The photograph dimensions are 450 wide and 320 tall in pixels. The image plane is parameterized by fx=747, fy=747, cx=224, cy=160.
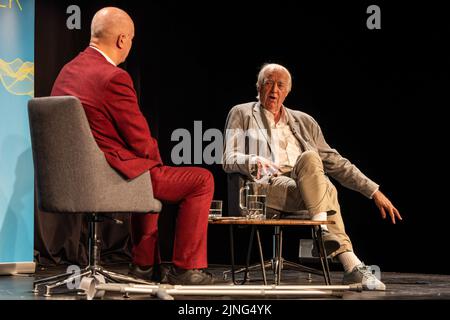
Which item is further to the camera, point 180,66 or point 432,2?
point 180,66

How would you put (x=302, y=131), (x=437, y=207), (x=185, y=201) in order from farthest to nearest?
(x=437, y=207)
(x=302, y=131)
(x=185, y=201)

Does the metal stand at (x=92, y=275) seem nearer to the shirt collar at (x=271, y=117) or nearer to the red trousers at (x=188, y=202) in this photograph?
the red trousers at (x=188, y=202)

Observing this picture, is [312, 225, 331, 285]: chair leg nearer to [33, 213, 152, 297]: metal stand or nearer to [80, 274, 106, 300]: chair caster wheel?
[33, 213, 152, 297]: metal stand

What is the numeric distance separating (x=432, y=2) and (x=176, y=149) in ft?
7.50

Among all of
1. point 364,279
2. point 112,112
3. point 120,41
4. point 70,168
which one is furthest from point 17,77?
point 364,279

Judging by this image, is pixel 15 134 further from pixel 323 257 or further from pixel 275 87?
pixel 323 257

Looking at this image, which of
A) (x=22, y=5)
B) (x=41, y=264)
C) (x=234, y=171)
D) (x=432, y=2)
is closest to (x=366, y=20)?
(x=432, y=2)

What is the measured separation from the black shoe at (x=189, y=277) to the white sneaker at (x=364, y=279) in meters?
0.72

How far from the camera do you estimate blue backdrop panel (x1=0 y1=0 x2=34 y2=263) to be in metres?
4.68

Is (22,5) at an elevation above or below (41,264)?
above

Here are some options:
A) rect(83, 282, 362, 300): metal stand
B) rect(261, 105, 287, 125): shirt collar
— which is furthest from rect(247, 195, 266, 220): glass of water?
rect(261, 105, 287, 125): shirt collar

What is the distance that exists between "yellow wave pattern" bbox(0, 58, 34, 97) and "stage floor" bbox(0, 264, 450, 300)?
1.18 m
